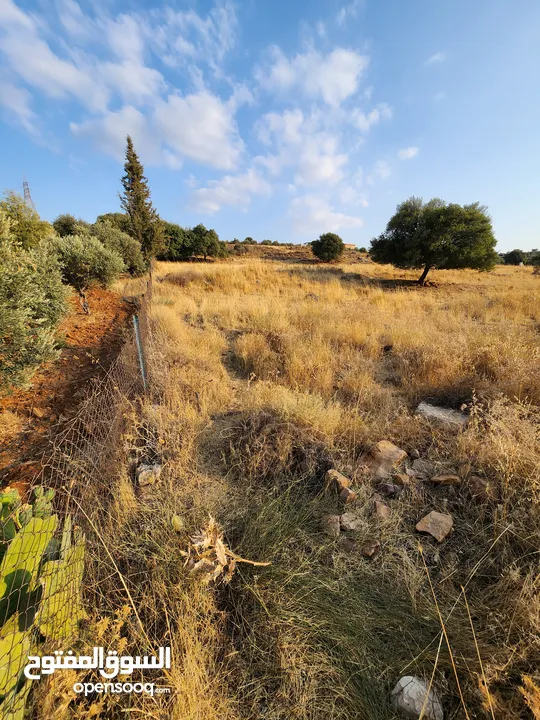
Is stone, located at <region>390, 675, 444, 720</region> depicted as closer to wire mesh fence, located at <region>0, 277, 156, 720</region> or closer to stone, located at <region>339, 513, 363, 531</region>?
stone, located at <region>339, 513, 363, 531</region>

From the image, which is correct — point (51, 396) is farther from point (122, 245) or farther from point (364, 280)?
point (364, 280)

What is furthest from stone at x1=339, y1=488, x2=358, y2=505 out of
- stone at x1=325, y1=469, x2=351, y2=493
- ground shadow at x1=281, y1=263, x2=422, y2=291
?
ground shadow at x1=281, y1=263, x2=422, y2=291

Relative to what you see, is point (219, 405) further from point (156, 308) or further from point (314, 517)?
point (156, 308)

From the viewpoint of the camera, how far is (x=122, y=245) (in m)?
14.6

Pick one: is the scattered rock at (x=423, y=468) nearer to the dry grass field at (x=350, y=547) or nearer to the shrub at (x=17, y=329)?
the dry grass field at (x=350, y=547)

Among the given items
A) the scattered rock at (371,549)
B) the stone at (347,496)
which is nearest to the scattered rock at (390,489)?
the stone at (347,496)

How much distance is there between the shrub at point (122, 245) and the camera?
44.9ft

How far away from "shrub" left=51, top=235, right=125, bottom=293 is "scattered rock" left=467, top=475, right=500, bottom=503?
32.3 ft

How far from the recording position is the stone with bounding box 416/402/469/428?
303 centimetres

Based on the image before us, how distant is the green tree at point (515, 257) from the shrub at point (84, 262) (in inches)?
1835

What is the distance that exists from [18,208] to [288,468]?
47.1 feet

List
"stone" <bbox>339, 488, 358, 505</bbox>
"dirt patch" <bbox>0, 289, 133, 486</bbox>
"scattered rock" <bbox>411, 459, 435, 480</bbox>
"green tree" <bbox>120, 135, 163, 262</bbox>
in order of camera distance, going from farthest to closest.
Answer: "green tree" <bbox>120, 135, 163, 262</bbox>, "dirt patch" <bbox>0, 289, 133, 486</bbox>, "scattered rock" <bbox>411, 459, 435, 480</bbox>, "stone" <bbox>339, 488, 358, 505</bbox>

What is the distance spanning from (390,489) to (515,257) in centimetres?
5082

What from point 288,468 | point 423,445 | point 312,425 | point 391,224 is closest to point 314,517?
point 288,468
